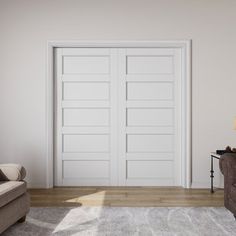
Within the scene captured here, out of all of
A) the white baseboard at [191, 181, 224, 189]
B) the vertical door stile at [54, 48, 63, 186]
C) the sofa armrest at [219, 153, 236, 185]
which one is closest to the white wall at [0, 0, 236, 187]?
the white baseboard at [191, 181, 224, 189]

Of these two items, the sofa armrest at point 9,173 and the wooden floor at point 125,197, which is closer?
the sofa armrest at point 9,173

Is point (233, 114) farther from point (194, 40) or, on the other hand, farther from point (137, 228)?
point (137, 228)

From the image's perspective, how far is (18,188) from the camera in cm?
299

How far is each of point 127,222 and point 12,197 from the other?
1.16 metres

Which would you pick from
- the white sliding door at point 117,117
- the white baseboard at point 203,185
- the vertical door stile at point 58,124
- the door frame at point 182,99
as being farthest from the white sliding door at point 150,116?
the vertical door stile at point 58,124

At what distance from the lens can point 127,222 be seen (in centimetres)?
320

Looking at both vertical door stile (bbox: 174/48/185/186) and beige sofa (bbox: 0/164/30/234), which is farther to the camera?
vertical door stile (bbox: 174/48/185/186)

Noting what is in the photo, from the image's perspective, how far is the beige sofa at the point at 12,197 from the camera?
2695 mm

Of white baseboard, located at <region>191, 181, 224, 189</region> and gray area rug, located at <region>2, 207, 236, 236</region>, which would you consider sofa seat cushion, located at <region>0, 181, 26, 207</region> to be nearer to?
gray area rug, located at <region>2, 207, 236, 236</region>

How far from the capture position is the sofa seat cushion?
8.79 ft

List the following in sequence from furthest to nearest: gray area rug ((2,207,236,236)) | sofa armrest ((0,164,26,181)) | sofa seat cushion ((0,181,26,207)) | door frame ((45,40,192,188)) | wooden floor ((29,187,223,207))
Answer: door frame ((45,40,192,188)) < wooden floor ((29,187,223,207)) < sofa armrest ((0,164,26,181)) < gray area rug ((2,207,236,236)) < sofa seat cushion ((0,181,26,207))

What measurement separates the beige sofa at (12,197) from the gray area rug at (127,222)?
17 cm

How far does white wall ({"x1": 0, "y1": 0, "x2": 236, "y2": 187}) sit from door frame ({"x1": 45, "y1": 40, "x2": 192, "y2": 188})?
0.26 feet

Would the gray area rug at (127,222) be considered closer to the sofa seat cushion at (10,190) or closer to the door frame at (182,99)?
the sofa seat cushion at (10,190)
